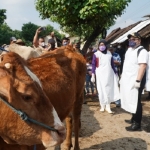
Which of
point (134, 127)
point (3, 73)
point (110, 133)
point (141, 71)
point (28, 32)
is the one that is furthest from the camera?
point (28, 32)

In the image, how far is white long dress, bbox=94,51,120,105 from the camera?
731 cm

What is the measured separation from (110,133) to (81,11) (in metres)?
7.07

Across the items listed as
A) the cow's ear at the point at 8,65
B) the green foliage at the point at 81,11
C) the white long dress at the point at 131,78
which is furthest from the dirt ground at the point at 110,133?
the green foliage at the point at 81,11

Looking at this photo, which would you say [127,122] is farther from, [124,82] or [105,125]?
[124,82]

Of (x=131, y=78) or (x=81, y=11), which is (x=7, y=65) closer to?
(x=131, y=78)

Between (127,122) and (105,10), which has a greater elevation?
(105,10)

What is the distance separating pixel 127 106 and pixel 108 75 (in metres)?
1.57

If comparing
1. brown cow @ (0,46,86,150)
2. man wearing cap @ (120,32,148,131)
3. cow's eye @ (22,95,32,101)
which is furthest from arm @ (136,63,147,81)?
cow's eye @ (22,95,32,101)

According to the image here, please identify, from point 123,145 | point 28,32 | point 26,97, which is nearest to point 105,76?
point 123,145

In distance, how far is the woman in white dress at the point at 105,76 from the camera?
287 inches

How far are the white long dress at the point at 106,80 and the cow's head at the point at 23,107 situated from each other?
519cm

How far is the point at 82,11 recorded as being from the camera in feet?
37.7

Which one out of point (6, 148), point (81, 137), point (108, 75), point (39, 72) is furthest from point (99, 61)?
point (6, 148)

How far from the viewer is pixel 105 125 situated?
248 inches
